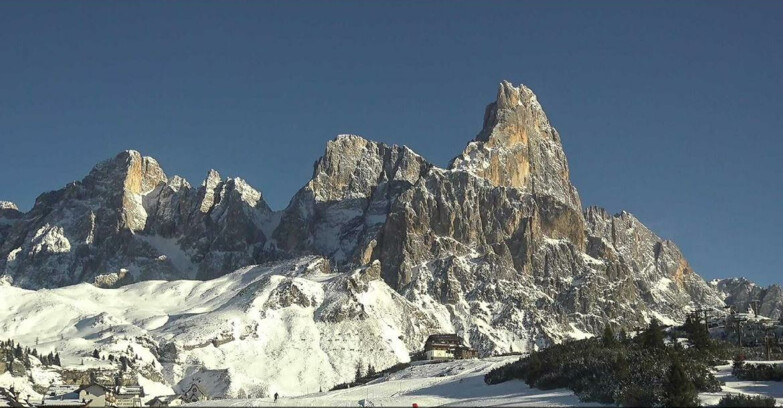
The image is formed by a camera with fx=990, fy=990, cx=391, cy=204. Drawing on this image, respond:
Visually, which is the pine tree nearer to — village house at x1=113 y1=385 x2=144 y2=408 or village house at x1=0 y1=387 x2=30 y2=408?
village house at x1=113 y1=385 x2=144 y2=408

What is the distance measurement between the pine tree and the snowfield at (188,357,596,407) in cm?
819

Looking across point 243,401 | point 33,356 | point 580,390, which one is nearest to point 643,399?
point 580,390

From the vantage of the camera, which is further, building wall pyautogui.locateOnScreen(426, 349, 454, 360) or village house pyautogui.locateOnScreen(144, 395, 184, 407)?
building wall pyautogui.locateOnScreen(426, 349, 454, 360)

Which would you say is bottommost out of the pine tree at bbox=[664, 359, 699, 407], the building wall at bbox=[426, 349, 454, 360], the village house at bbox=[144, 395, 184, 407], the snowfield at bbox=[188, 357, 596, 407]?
the pine tree at bbox=[664, 359, 699, 407]

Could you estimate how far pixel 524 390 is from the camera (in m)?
95.8

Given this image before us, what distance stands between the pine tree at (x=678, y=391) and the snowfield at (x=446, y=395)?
819 cm

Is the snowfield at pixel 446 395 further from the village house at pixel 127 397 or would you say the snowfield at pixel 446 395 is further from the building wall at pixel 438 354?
the building wall at pixel 438 354

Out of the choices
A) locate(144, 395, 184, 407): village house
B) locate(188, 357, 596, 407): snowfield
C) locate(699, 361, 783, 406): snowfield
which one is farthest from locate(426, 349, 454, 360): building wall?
locate(699, 361, 783, 406): snowfield

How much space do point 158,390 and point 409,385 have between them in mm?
92786

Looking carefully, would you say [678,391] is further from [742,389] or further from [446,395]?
[446,395]

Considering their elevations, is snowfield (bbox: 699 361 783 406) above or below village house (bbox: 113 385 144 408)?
below

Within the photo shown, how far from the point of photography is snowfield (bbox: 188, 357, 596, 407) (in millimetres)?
84494

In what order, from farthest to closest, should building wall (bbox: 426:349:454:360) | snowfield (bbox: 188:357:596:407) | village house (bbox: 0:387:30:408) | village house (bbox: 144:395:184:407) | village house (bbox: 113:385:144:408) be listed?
building wall (bbox: 426:349:454:360) → village house (bbox: 113:385:144:408) → village house (bbox: 144:395:184:407) → village house (bbox: 0:387:30:408) → snowfield (bbox: 188:357:596:407)

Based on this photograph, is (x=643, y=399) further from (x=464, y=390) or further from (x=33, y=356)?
(x=33, y=356)
